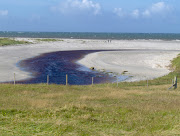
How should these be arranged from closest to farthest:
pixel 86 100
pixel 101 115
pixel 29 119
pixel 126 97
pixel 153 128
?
1. pixel 153 128
2. pixel 29 119
3. pixel 101 115
4. pixel 86 100
5. pixel 126 97

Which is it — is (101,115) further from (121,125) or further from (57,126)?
(57,126)

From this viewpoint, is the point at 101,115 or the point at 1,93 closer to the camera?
the point at 101,115

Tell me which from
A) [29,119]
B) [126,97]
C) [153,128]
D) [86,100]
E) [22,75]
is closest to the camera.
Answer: [153,128]

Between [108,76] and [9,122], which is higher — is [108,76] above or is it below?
below

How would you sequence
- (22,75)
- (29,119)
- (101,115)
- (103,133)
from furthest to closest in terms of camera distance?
(22,75), (101,115), (29,119), (103,133)

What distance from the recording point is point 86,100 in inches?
794

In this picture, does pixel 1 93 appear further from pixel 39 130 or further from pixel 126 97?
pixel 39 130

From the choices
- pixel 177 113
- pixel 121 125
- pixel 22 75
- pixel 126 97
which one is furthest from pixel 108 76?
pixel 121 125

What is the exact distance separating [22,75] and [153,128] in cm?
3166

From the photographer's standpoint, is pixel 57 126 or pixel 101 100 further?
pixel 101 100

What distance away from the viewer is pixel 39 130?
10.9 meters

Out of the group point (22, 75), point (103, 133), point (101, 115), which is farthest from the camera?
point (22, 75)

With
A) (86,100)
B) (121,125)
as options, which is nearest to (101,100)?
(86,100)

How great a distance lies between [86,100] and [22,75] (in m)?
22.6
